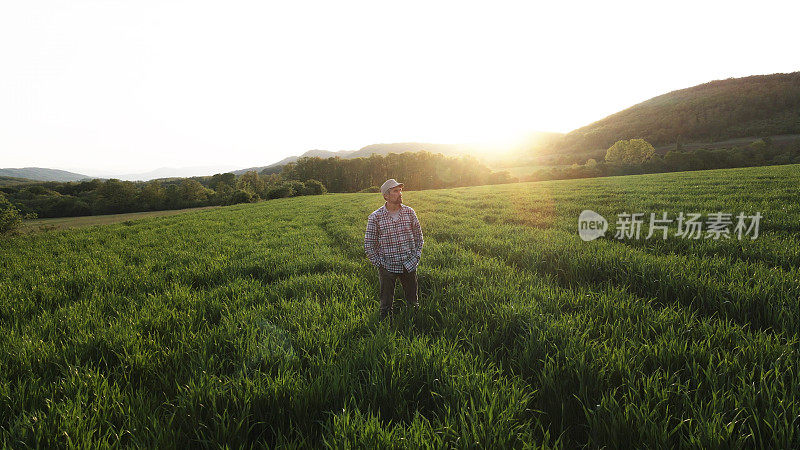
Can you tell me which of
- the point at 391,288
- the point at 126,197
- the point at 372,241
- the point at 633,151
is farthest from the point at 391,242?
the point at 633,151

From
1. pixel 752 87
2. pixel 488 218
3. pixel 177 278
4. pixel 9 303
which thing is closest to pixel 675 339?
pixel 177 278

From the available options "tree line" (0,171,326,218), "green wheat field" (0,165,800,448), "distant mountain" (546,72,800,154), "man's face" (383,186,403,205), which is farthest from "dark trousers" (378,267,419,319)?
"distant mountain" (546,72,800,154)

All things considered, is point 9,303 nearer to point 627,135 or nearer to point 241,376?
point 241,376

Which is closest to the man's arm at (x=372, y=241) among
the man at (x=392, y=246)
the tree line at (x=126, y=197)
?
the man at (x=392, y=246)

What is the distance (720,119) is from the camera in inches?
4368

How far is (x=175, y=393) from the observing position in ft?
8.47

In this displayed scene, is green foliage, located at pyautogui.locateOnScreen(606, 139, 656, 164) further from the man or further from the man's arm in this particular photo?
the man's arm

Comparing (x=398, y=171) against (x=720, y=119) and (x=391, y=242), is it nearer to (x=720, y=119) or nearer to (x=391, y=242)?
(x=391, y=242)

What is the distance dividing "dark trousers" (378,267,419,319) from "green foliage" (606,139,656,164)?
3701 inches

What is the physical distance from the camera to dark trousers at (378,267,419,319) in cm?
421

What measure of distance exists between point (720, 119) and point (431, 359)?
165 meters

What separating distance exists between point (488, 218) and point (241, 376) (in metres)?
11.7

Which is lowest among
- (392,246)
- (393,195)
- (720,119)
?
(392,246)

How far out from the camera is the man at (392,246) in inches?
167
